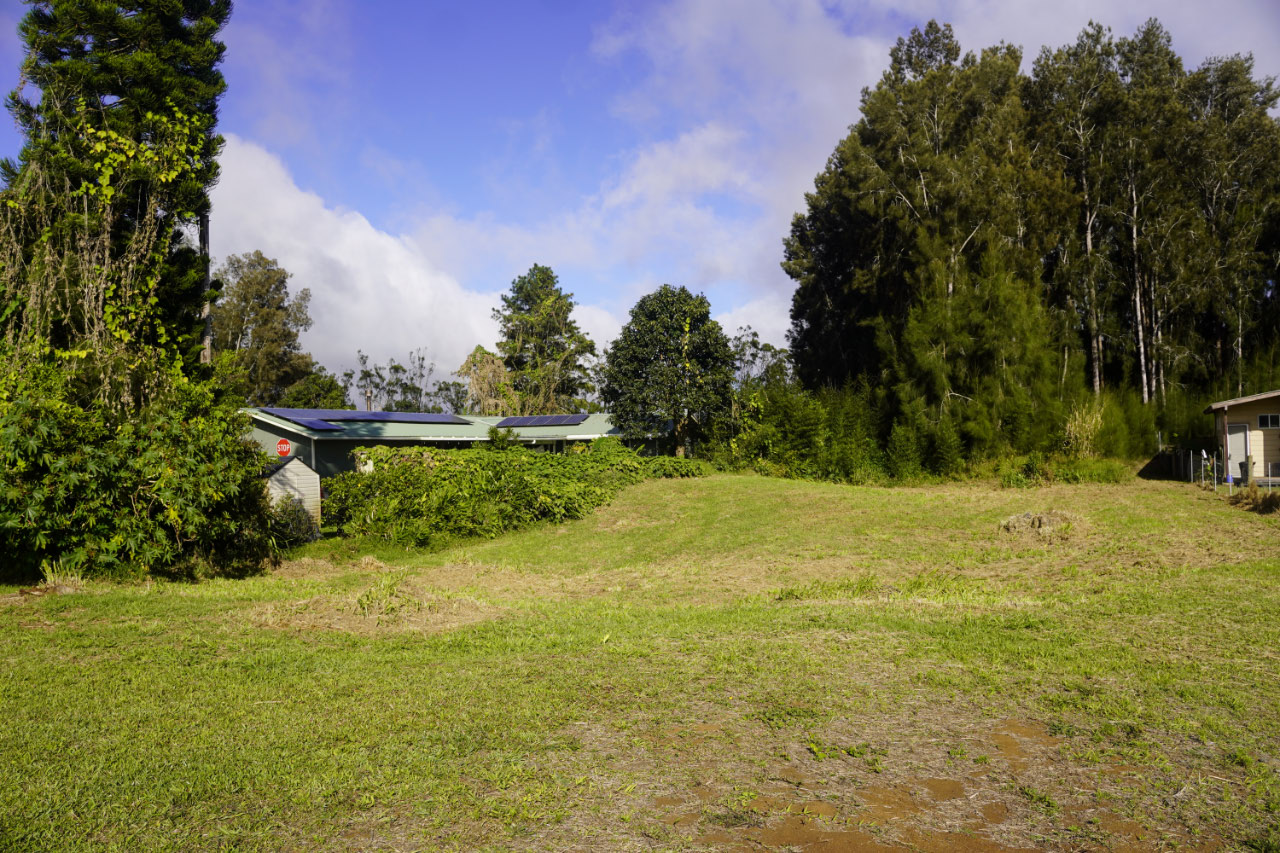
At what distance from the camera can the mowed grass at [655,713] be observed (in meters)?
3.58

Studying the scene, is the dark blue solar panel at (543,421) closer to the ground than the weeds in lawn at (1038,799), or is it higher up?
higher up

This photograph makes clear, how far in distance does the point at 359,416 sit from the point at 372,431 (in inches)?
105

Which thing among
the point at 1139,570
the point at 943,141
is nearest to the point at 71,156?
the point at 1139,570

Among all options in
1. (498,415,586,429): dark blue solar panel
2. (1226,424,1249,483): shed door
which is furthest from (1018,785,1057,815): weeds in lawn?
(498,415,586,429): dark blue solar panel

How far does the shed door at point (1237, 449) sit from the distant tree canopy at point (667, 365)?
14.2m

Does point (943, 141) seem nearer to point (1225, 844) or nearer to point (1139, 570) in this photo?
point (1139, 570)

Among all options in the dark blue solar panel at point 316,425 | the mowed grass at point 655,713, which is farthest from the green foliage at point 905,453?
the dark blue solar panel at point 316,425

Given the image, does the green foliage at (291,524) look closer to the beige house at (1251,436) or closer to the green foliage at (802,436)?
the green foliage at (802,436)

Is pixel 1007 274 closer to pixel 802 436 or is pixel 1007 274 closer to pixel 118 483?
pixel 802 436

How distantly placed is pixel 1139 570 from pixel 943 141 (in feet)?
71.9

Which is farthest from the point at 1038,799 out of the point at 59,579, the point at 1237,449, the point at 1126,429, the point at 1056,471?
the point at 1126,429

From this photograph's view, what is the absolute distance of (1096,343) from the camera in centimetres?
2714

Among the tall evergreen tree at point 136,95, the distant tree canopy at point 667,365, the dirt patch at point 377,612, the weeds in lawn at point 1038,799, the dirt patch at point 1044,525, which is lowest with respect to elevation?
Result: the weeds in lawn at point 1038,799

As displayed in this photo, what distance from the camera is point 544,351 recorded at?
4697 centimetres
